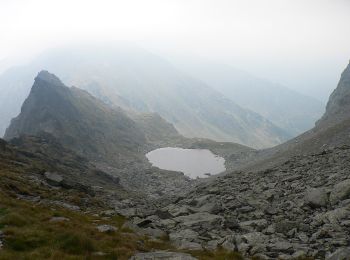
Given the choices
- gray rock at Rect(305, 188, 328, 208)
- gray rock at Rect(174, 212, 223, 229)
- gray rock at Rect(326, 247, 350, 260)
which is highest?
gray rock at Rect(305, 188, 328, 208)

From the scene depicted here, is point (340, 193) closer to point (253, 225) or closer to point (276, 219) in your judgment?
point (276, 219)

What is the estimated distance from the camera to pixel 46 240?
2228cm

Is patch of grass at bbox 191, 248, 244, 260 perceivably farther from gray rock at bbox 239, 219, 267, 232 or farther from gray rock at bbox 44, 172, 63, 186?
gray rock at bbox 44, 172, 63, 186

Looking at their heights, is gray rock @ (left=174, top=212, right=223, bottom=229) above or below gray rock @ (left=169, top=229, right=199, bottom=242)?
above

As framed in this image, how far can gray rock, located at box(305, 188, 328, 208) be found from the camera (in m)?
31.2

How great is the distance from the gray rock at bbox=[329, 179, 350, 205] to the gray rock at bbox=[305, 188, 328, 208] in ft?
1.97

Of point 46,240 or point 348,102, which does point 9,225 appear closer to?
point 46,240

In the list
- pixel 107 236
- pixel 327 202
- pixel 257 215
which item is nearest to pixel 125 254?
pixel 107 236

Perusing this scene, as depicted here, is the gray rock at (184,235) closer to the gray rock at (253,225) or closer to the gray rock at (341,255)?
the gray rock at (253,225)

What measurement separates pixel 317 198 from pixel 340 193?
186 centimetres

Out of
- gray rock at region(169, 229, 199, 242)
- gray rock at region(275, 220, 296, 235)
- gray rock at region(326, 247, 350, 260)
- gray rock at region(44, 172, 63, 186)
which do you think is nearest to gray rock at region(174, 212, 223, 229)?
gray rock at region(169, 229, 199, 242)

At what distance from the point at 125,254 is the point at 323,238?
41.1 ft

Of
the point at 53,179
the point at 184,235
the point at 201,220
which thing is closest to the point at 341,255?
the point at 184,235

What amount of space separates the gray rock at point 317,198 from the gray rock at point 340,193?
601 millimetres
